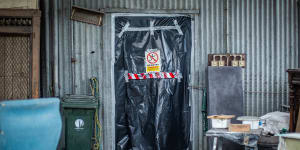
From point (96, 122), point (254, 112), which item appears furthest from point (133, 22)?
point (254, 112)

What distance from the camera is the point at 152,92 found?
6469 millimetres

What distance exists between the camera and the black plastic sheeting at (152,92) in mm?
6441

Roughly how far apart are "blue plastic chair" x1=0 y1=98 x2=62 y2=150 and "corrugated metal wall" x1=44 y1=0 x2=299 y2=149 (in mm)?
2895

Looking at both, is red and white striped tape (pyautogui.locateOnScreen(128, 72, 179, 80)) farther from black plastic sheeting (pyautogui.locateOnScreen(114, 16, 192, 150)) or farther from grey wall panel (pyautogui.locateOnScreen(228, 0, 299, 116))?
grey wall panel (pyautogui.locateOnScreen(228, 0, 299, 116))

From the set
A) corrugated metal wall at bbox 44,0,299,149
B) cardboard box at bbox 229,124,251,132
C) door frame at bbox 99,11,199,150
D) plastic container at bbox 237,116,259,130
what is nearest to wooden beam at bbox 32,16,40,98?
corrugated metal wall at bbox 44,0,299,149

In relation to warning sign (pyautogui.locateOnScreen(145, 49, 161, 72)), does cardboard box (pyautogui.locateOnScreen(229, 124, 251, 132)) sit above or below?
below

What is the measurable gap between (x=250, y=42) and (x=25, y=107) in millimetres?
4774

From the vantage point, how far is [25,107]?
3.33 metres

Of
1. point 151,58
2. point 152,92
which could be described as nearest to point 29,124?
point 152,92

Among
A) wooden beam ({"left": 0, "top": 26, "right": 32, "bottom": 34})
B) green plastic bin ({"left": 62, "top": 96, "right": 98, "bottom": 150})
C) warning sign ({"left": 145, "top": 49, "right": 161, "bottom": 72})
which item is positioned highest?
wooden beam ({"left": 0, "top": 26, "right": 32, "bottom": 34})

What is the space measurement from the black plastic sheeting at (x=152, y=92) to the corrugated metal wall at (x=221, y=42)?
0.88 ft

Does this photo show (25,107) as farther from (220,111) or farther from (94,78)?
(220,111)

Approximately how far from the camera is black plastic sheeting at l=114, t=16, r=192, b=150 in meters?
6.44

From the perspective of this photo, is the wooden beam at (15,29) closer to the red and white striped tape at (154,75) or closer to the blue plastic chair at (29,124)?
the red and white striped tape at (154,75)
